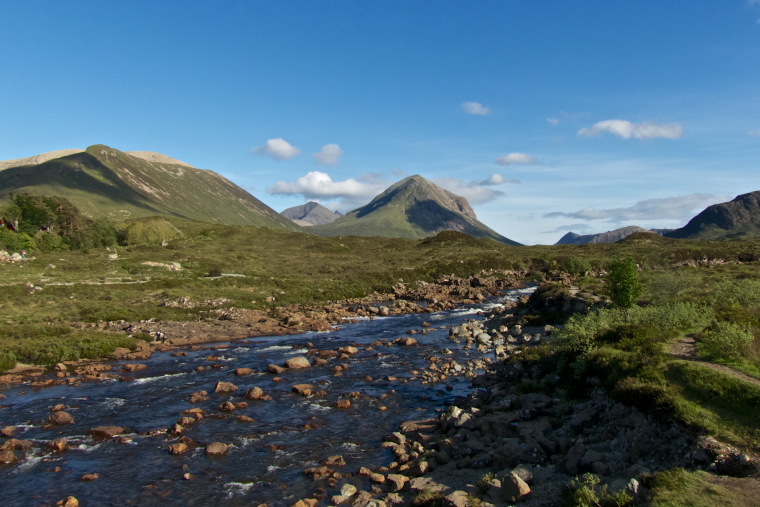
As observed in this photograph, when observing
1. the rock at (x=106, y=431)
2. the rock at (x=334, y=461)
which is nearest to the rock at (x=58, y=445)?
the rock at (x=106, y=431)

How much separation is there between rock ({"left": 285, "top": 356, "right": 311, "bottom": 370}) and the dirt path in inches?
981

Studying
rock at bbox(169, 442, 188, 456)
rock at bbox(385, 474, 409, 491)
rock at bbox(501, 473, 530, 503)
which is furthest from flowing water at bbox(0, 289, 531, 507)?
rock at bbox(501, 473, 530, 503)

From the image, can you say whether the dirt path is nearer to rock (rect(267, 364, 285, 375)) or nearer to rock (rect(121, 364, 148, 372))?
→ rock (rect(267, 364, 285, 375))

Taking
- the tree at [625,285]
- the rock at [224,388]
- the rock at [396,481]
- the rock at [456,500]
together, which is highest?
the tree at [625,285]

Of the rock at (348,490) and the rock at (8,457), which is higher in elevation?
the rock at (348,490)

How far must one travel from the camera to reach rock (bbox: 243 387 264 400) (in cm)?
2781

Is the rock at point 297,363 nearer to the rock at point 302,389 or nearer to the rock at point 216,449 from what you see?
the rock at point 302,389

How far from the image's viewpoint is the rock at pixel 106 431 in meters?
22.4

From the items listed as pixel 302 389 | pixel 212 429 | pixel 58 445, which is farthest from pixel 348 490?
pixel 58 445

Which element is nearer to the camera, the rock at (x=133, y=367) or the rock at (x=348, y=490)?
the rock at (x=348, y=490)

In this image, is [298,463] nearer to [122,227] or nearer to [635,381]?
[635,381]

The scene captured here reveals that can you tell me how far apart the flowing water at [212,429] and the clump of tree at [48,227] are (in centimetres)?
8142

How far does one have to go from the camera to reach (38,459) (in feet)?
65.0

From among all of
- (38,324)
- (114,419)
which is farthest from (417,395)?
(38,324)
